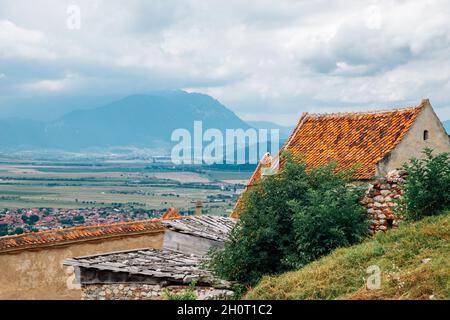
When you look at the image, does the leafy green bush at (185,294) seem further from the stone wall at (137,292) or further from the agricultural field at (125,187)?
the agricultural field at (125,187)

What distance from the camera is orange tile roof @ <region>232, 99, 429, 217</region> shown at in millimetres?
22312

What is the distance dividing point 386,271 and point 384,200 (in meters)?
3.87


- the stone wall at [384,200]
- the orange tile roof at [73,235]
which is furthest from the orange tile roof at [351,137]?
the stone wall at [384,200]

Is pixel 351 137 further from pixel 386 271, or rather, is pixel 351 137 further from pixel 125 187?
pixel 125 187

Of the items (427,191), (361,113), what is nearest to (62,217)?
(361,113)

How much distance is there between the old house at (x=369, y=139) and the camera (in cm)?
2192

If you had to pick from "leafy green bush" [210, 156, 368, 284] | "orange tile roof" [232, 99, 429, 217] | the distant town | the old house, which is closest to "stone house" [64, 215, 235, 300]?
"leafy green bush" [210, 156, 368, 284]

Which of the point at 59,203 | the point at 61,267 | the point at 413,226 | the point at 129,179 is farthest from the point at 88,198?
the point at 413,226

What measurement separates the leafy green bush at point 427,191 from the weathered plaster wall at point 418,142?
790cm

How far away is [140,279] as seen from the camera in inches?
509
